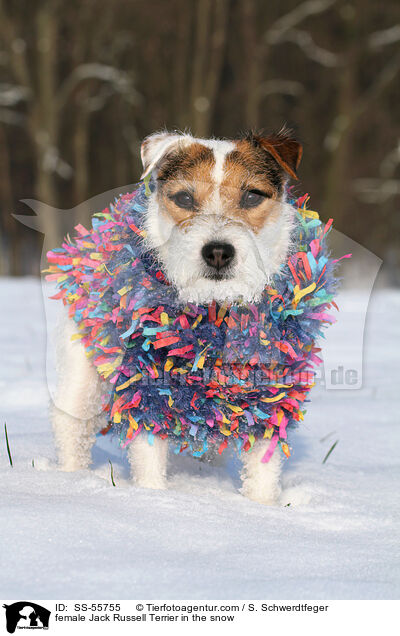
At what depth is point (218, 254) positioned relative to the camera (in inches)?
115

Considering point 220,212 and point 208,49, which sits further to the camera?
point 208,49

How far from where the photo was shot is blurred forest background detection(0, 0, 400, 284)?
16.6 m

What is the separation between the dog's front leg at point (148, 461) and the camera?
10.8ft

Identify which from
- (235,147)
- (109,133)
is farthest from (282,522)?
(109,133)

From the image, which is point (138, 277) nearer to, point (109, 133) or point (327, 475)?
point (327, 475)

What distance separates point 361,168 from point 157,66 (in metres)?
8.44

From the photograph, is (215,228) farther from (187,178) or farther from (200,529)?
(200,529)

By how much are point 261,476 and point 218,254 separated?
1.14 m

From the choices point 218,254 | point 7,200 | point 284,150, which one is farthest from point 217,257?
point 7,200
